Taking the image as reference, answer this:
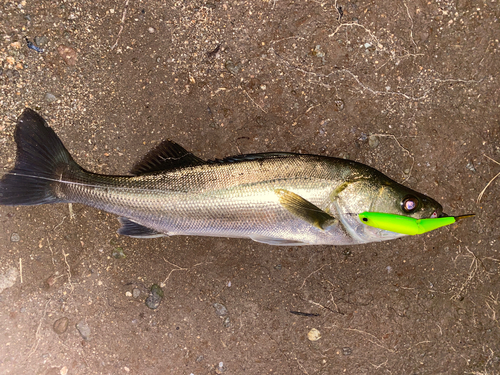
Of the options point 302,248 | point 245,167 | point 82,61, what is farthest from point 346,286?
point 82,61

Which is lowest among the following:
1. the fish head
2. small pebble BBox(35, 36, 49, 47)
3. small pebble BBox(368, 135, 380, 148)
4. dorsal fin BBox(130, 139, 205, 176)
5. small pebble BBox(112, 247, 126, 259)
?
small pebble BBox(112, 247, 126, 259)

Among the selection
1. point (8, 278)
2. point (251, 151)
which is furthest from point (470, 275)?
point (8, 278)

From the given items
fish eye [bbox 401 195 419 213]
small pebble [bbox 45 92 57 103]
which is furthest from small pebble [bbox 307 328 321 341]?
small pebble [bbox 45 92 57 103]

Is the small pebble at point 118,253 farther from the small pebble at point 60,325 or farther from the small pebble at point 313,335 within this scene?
the small pebble at point 313,335

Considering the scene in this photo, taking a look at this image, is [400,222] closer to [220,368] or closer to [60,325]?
[220,368]

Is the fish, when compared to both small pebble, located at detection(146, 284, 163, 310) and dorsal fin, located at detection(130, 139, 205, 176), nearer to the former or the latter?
dorsal fin, located at detection(130, 139, 205, 176)
